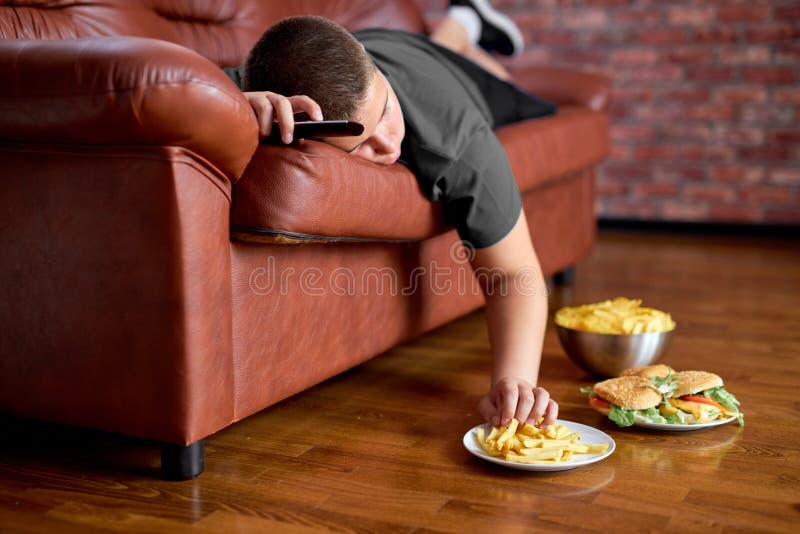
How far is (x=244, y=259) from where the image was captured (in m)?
1.19

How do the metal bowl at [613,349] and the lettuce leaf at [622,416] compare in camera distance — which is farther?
the metal bowl at [613,349]

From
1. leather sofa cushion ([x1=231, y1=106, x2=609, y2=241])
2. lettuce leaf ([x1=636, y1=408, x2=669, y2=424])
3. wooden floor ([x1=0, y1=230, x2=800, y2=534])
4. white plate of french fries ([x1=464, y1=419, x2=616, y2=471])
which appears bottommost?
wooden floor ([x1=0, y1=230, x2=800, y2=534])

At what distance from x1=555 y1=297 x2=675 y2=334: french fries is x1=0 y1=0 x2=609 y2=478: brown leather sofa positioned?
40 centimetres

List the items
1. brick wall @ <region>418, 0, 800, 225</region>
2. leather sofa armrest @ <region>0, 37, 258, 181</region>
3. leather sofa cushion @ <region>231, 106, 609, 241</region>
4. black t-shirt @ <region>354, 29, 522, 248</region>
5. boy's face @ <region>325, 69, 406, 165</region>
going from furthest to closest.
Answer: brick wall @ <region>418, 0, 800, 225</region>, black t-shirt @ <region>354, 29, 522, 248</region>, boy's face @ <region>325, 69, 406, 165</region>, leather sofa cushion @ <region>231, 106, 609, 241</region>, leather sofa armrest @ <region>0, 37, 258, 181</region>

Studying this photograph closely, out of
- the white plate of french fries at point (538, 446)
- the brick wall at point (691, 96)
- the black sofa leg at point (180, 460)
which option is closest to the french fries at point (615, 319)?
the white plate of french fries at point (538, 446)

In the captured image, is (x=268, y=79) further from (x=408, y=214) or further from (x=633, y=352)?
(x=633, y=352)

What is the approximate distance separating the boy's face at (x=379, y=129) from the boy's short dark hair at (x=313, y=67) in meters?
0.03

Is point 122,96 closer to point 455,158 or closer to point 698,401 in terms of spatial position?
point 455,158

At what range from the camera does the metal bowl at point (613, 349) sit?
1559mm

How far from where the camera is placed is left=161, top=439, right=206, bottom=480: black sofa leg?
116cm

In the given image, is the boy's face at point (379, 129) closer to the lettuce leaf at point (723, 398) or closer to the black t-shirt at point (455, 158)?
the black t-shirt at point (455, 158)

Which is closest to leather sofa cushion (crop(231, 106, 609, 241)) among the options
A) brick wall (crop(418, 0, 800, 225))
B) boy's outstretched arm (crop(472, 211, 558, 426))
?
boy's outstretched arm (crop(472, 211, 558, 426))

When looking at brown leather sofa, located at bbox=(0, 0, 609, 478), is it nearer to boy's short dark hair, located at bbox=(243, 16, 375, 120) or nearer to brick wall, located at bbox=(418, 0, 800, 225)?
boy's short dark hair, located at bbox=(243, 16, 375, 120)

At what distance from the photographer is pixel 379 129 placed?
1.37 meters
